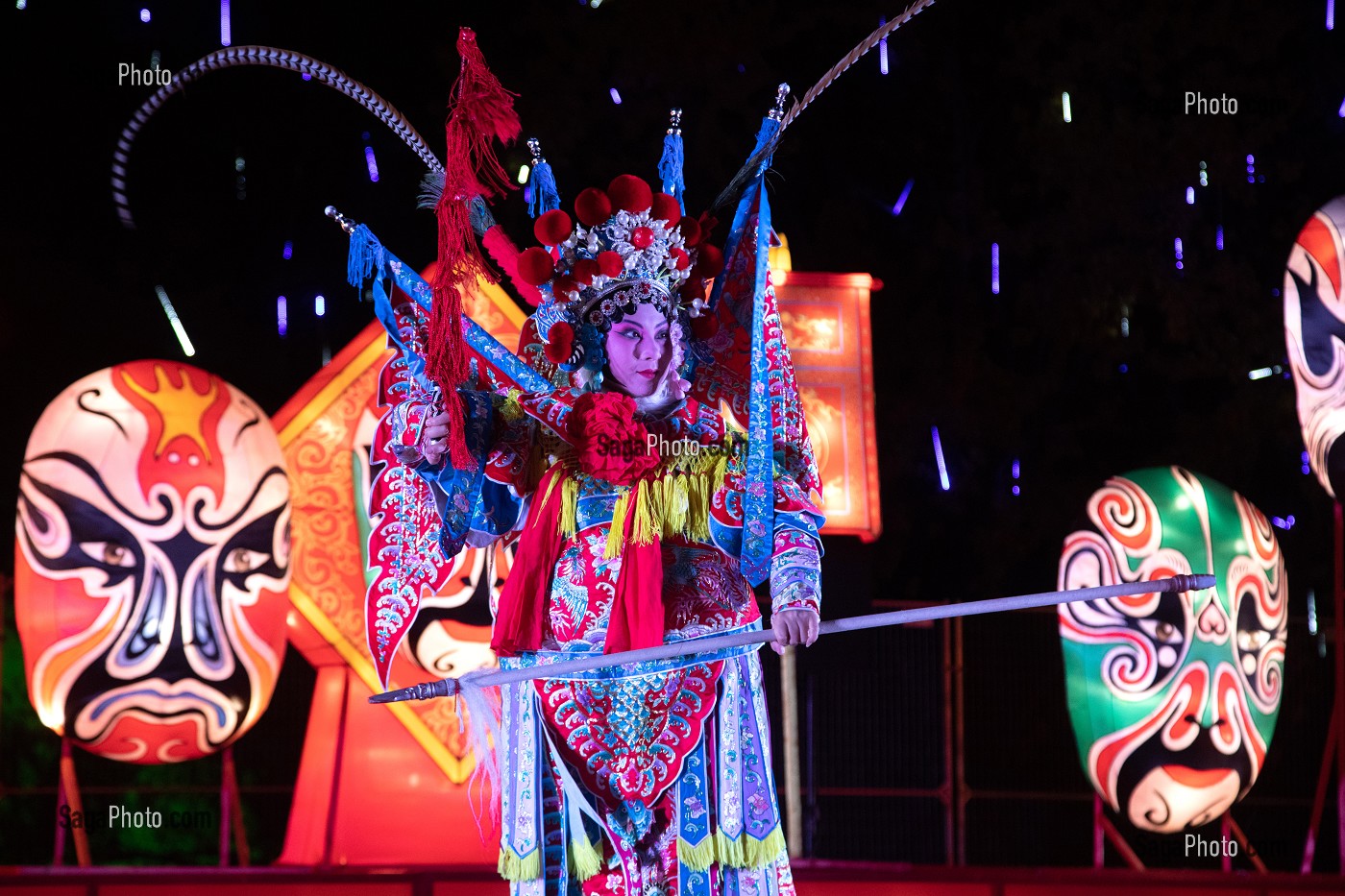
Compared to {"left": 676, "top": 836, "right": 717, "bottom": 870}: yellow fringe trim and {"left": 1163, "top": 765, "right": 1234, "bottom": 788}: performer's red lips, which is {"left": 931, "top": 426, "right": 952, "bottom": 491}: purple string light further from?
{"left": 676, "top": 836, "right": 717, "bottom": 870}: yellow fringe trim

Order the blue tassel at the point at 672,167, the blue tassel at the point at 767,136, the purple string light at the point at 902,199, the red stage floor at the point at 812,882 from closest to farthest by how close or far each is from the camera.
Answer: the blue tassel at the point at 767,136 < the blue tassel at the point at 672,167 < the red stage floor at the point at 812,882 < the purple string light at the point at 902,199

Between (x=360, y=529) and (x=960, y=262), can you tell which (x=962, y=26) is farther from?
(x=360, y=529)

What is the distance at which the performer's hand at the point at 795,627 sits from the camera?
2.67 meters

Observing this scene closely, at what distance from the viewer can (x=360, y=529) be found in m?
4.86

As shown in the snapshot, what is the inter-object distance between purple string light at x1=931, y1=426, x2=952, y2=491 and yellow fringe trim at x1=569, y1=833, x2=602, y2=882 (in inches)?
223

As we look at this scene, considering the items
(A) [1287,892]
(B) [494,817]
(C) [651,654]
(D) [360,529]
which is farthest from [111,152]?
(A) [1287,892]

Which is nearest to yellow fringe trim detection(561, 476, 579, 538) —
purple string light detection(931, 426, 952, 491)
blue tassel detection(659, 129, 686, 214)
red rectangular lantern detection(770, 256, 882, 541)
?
blue tassel detection(659, 129, 686, 214)

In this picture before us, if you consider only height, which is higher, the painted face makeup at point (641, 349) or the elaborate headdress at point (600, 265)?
the elaborate headdress at point (600, 265)

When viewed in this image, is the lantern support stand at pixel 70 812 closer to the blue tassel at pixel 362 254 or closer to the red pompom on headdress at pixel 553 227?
the blue tassel at pixel 362 254

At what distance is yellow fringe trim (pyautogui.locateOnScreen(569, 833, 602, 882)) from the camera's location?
2721 mm

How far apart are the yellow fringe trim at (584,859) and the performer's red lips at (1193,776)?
9.65 ft

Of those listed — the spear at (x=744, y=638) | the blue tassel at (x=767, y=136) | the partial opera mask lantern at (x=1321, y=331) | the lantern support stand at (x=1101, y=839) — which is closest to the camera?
the spear at (x=744, y=638)

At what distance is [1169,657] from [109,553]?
10.7 feet

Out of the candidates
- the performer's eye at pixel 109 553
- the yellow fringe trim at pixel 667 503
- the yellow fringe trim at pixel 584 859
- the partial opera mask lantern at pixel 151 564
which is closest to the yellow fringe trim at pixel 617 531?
the yellow fringe trim at pixel 667 503
